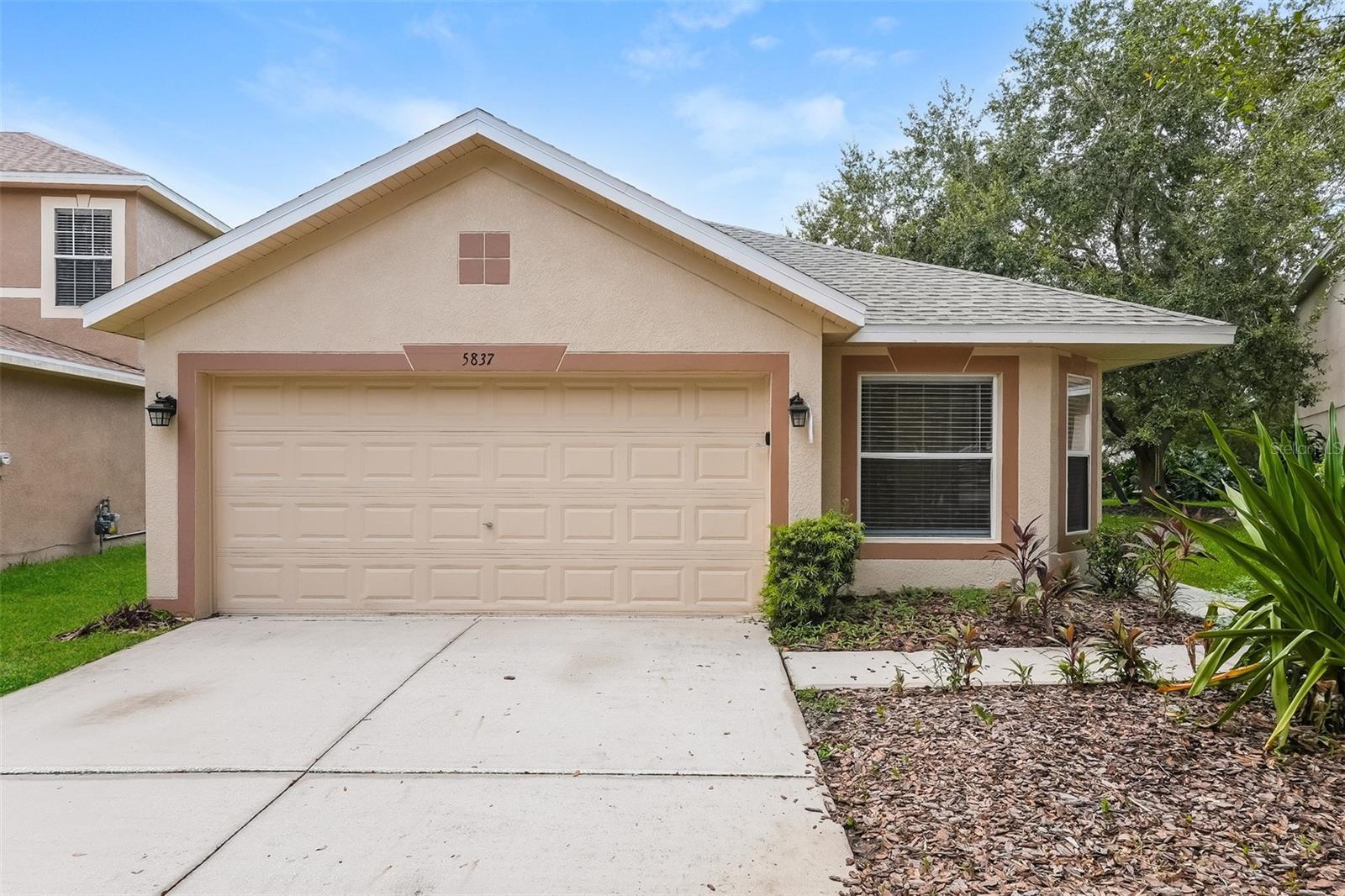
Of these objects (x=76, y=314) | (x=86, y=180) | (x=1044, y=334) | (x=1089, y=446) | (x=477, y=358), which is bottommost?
(x=1089, y=446)

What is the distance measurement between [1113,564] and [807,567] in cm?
A: 378

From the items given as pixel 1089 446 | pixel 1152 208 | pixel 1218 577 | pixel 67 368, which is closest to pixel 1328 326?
pixel 1152 208

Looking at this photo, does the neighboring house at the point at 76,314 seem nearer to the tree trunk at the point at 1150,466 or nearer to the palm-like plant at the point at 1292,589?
the palm-like plant at the point at 1292,589

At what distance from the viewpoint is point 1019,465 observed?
7.35 metres

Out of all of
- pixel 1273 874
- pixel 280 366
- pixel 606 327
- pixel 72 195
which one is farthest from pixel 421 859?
pixel 72 195

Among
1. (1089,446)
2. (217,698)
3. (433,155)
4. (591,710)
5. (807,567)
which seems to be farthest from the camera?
(1089,446)

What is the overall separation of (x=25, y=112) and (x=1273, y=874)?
1946 centimetres

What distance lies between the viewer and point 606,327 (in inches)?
265

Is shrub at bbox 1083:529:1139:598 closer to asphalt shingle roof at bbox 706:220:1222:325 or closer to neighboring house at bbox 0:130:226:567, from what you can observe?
asphalt shingle roof at bbox 706:220:1222:325

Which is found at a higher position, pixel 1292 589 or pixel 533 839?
pixel 1292 589

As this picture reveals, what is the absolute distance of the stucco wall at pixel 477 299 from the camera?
21.8 ft

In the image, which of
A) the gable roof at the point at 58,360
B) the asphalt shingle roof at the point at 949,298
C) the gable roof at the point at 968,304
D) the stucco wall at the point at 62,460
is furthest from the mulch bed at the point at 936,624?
the stucco wall at the point at 62,460

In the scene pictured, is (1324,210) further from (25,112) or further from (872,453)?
(25,112)

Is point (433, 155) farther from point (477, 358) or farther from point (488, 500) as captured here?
point (488, 500)
